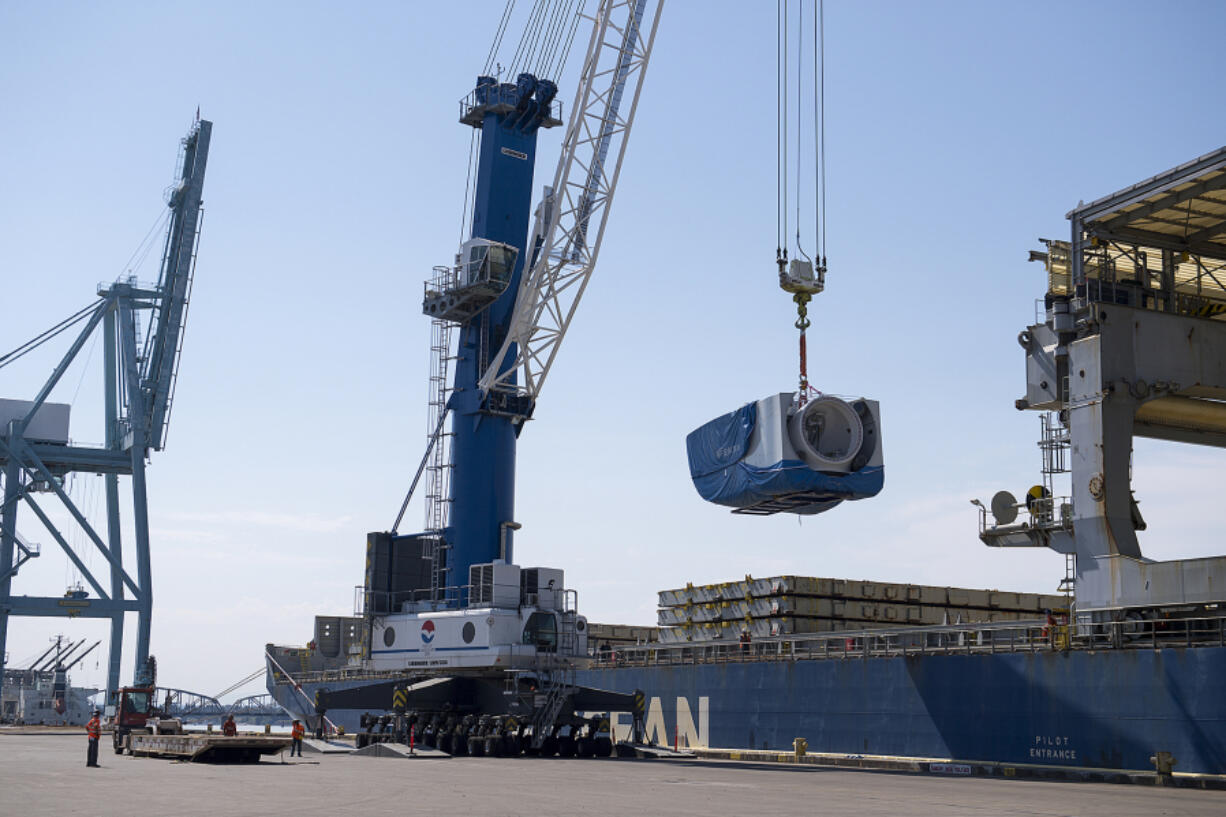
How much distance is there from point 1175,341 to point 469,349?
96.1 ft

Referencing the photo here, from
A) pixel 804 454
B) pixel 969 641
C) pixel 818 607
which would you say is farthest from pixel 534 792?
pixel 818 607

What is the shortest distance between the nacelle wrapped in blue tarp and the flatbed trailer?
15134 millimetres

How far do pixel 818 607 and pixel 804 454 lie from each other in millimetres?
15325

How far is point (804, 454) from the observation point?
3525cm

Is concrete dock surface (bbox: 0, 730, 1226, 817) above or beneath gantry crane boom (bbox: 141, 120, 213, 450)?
beneath

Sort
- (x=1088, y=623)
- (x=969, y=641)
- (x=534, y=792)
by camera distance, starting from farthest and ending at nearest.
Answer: (x=969, y=641) → (x=1088, y=623) → (x=534, y=792)

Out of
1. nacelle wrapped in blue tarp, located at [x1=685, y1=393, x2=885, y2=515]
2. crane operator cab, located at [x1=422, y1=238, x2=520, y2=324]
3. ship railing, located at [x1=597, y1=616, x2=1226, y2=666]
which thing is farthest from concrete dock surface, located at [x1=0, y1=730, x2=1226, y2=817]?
crane operator cab, located at [x1=422, y1=238, x2=520, y2=324]

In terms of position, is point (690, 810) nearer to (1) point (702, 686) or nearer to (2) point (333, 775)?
(2) point (333, 775)

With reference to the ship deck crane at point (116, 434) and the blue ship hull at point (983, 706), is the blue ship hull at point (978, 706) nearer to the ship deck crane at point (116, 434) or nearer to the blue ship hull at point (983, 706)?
the blue ship hull at point (983, 706)

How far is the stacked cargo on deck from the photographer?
159ft

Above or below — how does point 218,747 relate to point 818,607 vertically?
below

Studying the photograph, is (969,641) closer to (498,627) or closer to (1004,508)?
(1004,508)

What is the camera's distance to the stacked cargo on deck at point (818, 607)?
48438 millimetres

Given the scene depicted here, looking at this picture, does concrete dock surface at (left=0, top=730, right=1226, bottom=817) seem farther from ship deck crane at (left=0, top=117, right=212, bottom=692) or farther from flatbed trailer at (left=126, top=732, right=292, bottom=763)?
ship deck crane at (left=0, top=117, right=212, bottom=692)
